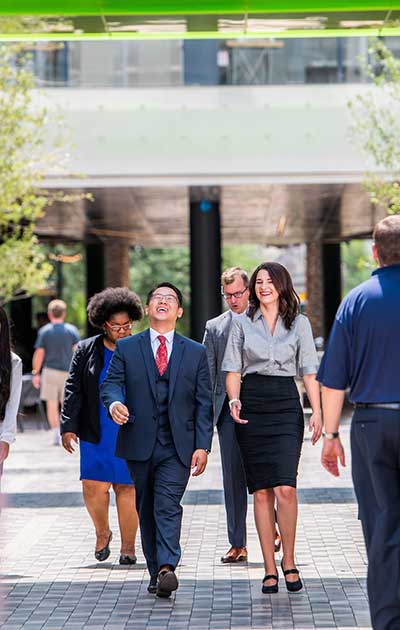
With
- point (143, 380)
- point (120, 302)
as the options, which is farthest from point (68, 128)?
point (143, 380)

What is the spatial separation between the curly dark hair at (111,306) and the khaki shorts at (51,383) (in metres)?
10.4

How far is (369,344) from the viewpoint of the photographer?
20.4ft

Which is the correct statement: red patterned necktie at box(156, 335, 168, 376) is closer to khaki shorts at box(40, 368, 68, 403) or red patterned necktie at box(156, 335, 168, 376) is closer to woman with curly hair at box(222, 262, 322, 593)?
woman with curly hair at box(222, 262, 322, 593)

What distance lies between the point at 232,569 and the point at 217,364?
4.89 ft

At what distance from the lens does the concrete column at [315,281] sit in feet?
128

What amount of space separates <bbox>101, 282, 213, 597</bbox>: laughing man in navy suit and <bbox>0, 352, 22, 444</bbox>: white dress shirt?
20.8 inches

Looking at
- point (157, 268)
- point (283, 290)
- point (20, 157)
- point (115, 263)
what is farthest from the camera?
point (157, 268)

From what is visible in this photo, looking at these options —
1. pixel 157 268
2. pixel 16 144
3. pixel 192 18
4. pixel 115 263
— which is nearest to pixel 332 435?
pixel 192 18

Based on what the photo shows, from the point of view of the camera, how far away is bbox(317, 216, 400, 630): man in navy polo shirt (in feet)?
19.9

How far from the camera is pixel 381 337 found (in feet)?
20.3

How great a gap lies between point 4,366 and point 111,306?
1759mm

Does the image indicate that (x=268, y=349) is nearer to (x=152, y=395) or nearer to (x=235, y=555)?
(x=152, y=395)

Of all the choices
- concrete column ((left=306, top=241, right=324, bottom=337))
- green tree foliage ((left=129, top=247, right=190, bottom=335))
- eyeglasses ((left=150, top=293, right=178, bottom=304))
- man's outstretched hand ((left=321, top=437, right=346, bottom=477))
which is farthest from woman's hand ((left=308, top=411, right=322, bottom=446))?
green tree foliage ((left=129, top=247, right=190, bottom=335))

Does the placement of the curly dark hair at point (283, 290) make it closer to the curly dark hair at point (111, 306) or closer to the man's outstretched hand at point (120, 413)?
the man's outstretched hand at point (120, 413)
